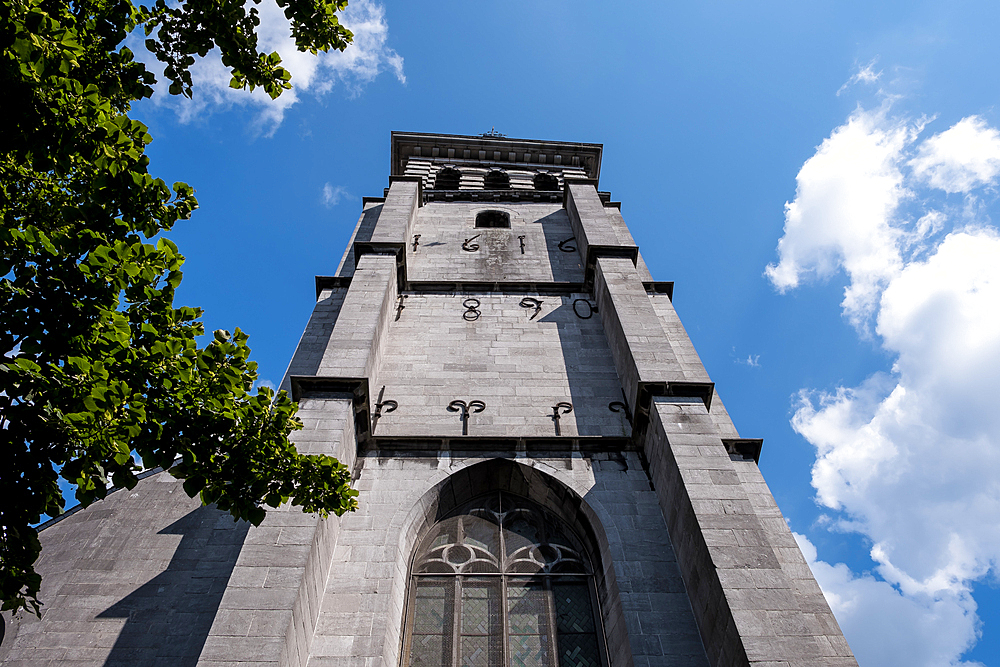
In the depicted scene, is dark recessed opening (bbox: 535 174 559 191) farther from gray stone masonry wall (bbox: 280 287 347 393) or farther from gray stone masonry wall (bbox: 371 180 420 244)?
gray stone masonry wall (bbox: 280 287 347 393)

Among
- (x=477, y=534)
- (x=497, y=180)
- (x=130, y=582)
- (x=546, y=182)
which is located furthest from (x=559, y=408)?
(x=546, y=182)

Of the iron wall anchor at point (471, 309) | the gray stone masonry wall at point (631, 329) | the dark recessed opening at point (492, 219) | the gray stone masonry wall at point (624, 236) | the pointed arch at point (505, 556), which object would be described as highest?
the dark recessed opening at point (492, 219)

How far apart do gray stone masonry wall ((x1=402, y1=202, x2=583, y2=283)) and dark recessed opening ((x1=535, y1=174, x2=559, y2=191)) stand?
394cm

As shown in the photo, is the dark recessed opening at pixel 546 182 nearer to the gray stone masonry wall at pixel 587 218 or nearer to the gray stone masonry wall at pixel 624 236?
the gray stone masonry wall at pixel 587 218

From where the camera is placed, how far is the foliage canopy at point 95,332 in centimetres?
480

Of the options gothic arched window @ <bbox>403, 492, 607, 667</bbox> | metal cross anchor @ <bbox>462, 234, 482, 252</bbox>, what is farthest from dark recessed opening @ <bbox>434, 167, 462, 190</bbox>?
gothic arched window @ <bbox>403, 492, 607, 667</bbox>

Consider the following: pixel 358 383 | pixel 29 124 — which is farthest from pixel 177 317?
pixel 358 383

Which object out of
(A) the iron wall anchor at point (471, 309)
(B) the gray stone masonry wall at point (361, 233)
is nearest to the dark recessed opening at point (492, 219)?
(B) the gray stone masonry wall at point (361, 233)

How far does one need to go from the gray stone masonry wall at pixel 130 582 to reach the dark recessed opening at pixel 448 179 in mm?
Answer: 15610

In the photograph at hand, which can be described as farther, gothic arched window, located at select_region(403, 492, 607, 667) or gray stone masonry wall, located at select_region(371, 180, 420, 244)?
gray stone masonry wall, located at select_region(371, 180, 420, 244)

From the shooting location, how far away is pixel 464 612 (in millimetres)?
7746

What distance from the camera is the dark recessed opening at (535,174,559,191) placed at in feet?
77.3

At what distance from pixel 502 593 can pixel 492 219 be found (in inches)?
502

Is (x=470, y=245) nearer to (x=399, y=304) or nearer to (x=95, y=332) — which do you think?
(x=399, y=304)
